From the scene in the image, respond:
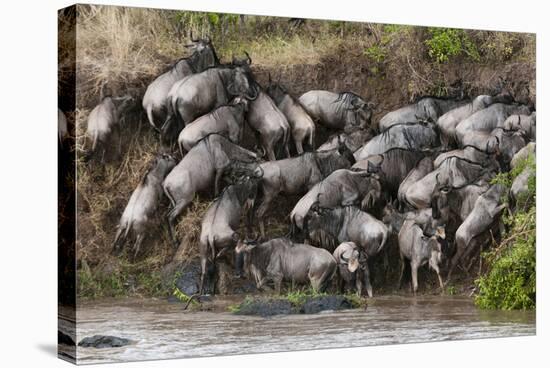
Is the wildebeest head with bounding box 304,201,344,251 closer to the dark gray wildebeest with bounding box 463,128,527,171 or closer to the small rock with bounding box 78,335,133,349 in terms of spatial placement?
the dark gray wildebeest with bounding box 463,128,527,171

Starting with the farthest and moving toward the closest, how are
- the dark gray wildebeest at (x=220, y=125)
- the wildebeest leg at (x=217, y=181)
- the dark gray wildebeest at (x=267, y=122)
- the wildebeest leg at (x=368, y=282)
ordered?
the wildebeest leg at (x=368, y=282) < the dark gray wildebeest at (x=267, y=122) < the wildebeest leg at (x=217, y=181) < the dark gray wildebeest at (x=220, y=125)

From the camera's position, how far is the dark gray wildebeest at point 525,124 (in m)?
13.1

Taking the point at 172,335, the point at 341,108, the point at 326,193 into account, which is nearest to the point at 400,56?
the point at 341,108

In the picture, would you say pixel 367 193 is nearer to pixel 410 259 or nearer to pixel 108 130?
pixel 410 259

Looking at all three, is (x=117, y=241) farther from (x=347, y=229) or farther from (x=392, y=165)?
(x=392, y=165)

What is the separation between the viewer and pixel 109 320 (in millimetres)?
10953

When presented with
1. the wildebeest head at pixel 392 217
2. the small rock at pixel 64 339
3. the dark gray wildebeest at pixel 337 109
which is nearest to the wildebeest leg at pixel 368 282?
the wildebeest head at pixel 392 217

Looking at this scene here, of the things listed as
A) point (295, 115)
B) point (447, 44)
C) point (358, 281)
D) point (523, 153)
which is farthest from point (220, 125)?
point (523, 153)

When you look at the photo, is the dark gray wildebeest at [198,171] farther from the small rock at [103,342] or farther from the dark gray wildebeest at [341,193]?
→ the small rock at [103,342]

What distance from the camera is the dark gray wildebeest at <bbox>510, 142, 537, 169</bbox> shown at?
42.8 ft

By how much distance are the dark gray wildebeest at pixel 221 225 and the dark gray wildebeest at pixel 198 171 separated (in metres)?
0.14

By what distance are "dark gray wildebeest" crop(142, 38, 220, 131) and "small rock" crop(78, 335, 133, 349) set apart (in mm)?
2008

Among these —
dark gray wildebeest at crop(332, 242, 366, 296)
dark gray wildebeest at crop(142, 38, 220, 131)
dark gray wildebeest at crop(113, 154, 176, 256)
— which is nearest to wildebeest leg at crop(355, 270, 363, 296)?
dark gray wildebeest at crop(332, 242, 366, 296)

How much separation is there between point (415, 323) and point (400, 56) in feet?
9.08
